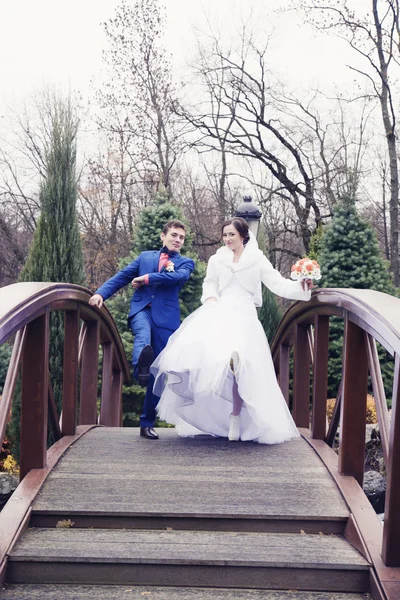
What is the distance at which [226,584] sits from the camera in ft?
9.09

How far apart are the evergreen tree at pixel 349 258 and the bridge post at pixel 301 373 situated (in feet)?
14.2

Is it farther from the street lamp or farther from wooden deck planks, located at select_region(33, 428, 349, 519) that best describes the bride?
the street lamp

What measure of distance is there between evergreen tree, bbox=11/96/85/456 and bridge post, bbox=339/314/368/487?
5.76 meters

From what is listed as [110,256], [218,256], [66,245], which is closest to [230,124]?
[110,256]

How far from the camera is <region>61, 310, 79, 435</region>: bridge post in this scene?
4699 millimetres

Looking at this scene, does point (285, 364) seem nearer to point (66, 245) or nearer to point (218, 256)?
point (218, 256)

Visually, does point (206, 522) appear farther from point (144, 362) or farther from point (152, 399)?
point (152, 399)

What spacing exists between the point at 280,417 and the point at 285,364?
2.50 metres

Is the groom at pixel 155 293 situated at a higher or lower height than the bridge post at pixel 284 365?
higher

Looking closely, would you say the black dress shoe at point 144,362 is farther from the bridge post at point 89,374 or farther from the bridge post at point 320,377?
the bridge post at point 320,377

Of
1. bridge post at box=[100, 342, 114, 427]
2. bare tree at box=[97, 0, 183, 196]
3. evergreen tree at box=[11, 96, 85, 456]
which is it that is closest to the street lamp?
bridge post at box=[100, 342, 114, 427]

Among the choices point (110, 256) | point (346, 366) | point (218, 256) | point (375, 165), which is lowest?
point (346, 366)

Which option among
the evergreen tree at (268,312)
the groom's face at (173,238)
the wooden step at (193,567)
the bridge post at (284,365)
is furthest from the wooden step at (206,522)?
the evergreen tree at (268,312)

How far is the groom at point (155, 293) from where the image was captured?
5.11 m
